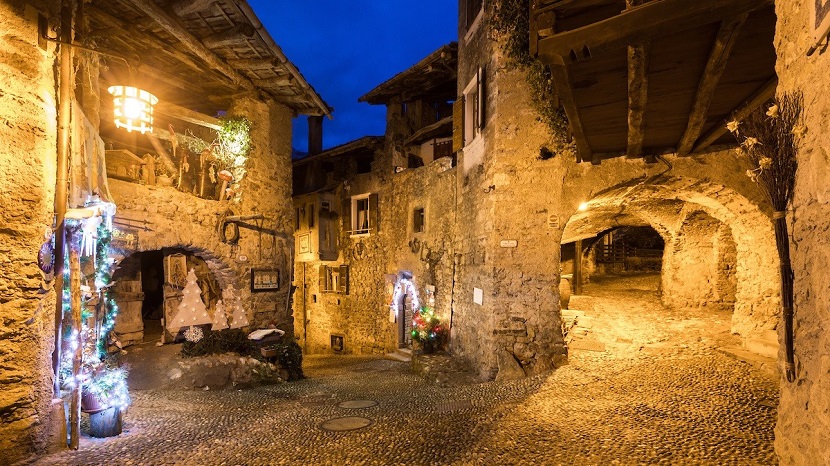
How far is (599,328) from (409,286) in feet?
22.1

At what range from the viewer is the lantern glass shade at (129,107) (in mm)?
6586

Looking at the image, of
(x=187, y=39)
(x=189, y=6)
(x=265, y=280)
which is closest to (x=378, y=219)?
(x=265, y=280)

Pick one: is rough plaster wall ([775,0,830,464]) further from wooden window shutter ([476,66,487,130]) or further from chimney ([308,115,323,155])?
chimney ([308,115,323,155])

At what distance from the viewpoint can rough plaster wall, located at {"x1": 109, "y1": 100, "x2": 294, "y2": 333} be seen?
8.49 m

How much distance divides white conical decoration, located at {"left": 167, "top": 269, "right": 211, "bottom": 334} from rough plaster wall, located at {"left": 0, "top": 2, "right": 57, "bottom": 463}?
5.85 meters

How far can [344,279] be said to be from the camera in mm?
17000

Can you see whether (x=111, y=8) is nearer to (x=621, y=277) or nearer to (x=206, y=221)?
(x=206, y=221)

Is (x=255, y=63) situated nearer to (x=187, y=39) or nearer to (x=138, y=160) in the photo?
(x=187, y=39)

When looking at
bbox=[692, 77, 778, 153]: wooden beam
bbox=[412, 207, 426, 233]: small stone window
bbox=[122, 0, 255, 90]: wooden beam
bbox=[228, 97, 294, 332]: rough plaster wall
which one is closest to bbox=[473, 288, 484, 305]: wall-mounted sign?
bbox=[692, 77, 778, 153]: wooden beam

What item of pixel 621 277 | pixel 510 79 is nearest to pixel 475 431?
pixel 510 79

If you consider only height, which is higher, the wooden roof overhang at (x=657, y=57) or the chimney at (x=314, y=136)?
the chimney at (x=314, y=136)

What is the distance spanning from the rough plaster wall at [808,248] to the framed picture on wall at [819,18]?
0.11m

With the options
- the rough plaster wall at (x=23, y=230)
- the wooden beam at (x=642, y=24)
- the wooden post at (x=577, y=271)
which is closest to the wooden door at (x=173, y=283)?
the rough plaster wall at (x=23, y=230)

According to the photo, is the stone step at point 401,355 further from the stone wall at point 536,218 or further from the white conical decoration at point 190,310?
the white conical decoration at point 190,310
